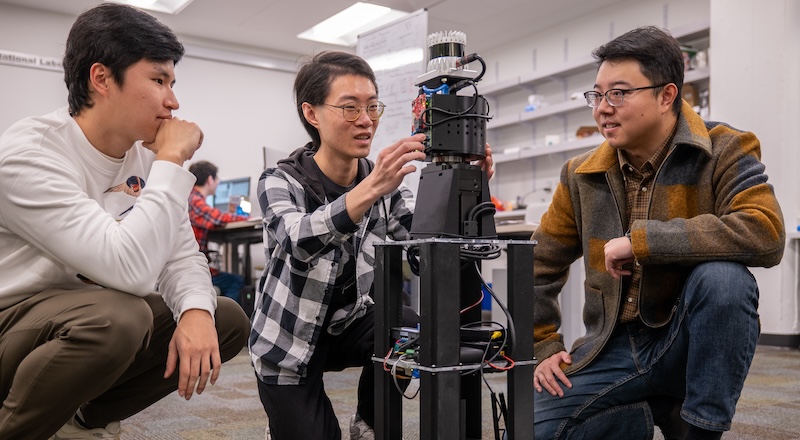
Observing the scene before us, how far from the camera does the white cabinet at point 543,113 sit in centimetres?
625

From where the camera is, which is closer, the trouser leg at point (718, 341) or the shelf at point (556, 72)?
the trouser leg at point (718, 341)

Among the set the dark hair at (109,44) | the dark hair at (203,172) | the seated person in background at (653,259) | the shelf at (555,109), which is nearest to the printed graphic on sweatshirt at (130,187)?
the dark hair at (109,44)

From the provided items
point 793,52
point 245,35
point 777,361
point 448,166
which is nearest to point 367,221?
point 448,166

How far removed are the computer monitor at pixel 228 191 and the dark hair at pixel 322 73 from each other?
4.01 metres

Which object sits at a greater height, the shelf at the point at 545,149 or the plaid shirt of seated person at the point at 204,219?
the shelf at the point at 545,149

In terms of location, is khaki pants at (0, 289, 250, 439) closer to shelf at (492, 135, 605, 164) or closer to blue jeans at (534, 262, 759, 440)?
blue jeans at (534, 262, 759, 440)

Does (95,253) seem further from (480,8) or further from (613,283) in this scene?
(480,8)

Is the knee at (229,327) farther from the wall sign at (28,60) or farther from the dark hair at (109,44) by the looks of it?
the wall sign at (28,60)

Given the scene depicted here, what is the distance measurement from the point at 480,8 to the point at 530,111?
1.14 meters

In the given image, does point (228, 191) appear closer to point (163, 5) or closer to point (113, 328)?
point (163, 5)

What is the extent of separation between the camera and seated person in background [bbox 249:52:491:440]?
1542 millimetres

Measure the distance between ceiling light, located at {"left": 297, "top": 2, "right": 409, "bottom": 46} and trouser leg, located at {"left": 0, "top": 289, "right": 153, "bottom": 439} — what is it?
5276 millimetres

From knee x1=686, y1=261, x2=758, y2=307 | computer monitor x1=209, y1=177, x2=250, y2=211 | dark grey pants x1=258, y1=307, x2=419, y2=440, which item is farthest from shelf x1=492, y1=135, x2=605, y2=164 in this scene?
knee x1=686, y1=261, x2=758, y2=307

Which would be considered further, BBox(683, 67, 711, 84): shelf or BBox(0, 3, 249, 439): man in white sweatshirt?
BBox(683, 67, 711, 84): shelf
